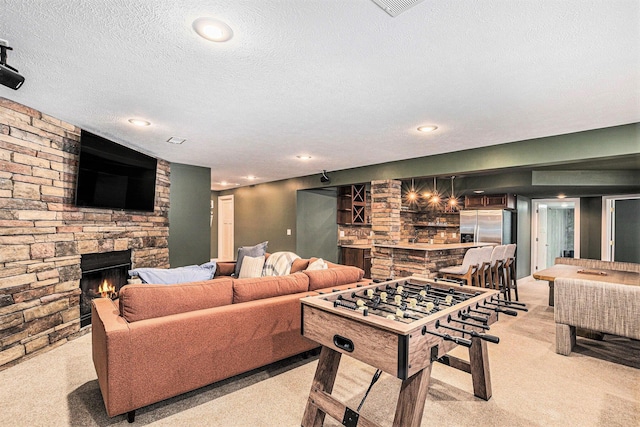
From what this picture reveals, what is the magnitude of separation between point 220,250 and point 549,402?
8139 millimetres

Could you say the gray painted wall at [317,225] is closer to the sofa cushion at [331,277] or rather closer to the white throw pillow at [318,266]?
the white throw pillow at [318,266]

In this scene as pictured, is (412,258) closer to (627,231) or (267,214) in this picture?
(267,214)

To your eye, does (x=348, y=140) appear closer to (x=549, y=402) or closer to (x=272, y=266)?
(x=272, y=266)

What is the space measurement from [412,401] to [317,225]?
5.88m

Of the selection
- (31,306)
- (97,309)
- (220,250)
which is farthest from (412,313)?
(220,250)

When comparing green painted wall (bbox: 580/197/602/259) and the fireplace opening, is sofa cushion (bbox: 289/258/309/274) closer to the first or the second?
the fireplace opening

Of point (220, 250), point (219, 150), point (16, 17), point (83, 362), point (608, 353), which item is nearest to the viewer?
point (16, 17)

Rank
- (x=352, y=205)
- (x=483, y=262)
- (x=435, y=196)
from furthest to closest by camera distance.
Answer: (x=352, y=205) → (x=435, y=196) → (x=483, y=262)

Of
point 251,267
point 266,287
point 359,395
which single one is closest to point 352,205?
point 251,267

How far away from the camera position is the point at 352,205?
769 centimetres

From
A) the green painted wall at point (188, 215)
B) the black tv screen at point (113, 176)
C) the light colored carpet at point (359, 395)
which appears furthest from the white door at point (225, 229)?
the light colored carpet at point (359, 395)

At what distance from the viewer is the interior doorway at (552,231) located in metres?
7.92

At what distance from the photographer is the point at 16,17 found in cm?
167

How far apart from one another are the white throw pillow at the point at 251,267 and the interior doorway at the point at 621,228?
275 inches
